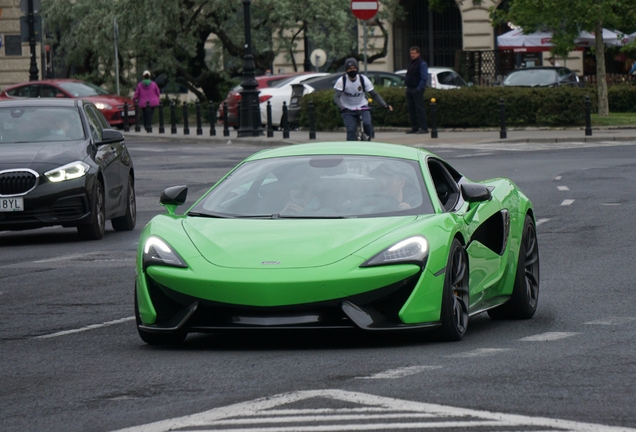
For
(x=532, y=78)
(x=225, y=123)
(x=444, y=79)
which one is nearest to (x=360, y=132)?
(x=225, y=123)

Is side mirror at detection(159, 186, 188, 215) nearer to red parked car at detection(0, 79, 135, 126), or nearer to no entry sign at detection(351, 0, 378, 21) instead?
no entry sign at detection(351, 0, 378, 21)

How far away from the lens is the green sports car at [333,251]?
7543 millimetres

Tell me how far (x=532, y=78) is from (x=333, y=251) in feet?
112

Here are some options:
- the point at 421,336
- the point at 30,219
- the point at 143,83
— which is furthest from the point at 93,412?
the point at 143,83

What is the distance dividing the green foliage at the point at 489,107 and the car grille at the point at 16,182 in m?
19.9

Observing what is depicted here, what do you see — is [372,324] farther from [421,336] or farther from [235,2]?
[235,2]

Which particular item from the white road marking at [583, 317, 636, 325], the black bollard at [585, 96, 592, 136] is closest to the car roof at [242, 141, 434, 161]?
the white road marking at [583, 317, 636, 325]

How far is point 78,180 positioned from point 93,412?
891 centimetres

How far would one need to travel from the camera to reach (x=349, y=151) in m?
8.96

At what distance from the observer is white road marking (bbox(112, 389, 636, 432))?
559cm

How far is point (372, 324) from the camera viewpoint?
298 inches

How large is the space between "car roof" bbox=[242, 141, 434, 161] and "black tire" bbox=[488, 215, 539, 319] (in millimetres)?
923

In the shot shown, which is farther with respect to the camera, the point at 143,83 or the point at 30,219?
the point at 143,83

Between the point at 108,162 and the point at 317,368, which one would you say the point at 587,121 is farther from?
the point at 317,368
